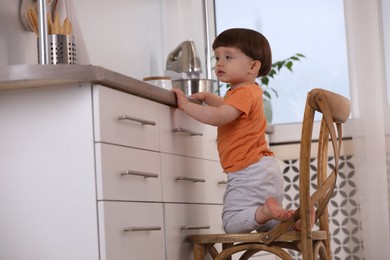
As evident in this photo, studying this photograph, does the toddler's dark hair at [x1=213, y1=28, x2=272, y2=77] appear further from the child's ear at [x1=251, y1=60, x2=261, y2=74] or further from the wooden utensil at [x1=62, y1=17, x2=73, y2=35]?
the wooden utensil at [x1=62, y1=17, x2=73, y2=35]

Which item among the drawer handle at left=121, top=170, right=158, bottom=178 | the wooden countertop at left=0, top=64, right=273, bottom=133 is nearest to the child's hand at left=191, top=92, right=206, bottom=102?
the drawer handle at left=121, top=170, right=158, bottom=178

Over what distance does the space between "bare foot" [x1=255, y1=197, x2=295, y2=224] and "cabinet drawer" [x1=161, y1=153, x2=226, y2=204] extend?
271 millimetres

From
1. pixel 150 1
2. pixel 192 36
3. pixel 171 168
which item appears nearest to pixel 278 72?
pixel 192 36

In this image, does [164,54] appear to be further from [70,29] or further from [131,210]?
[131,210]

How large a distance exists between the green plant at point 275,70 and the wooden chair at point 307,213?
1.26 meters

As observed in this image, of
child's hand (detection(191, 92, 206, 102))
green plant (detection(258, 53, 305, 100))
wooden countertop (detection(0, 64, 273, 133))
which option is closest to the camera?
wooden countertop (detection(0, 64, 273, 133))

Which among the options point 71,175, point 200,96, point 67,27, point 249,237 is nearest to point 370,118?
point 200,96

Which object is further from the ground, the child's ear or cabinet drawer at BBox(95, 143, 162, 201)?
the child's ear

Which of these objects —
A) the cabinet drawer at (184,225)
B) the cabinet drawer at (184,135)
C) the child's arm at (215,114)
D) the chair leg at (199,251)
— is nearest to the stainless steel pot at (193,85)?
the cabinet drawer at (184,135)

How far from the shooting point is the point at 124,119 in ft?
6.91

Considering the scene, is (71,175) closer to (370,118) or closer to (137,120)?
(137,120)

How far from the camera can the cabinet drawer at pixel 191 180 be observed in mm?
2351

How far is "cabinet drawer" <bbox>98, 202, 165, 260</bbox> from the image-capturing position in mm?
1947

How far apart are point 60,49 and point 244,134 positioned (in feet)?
1.83
